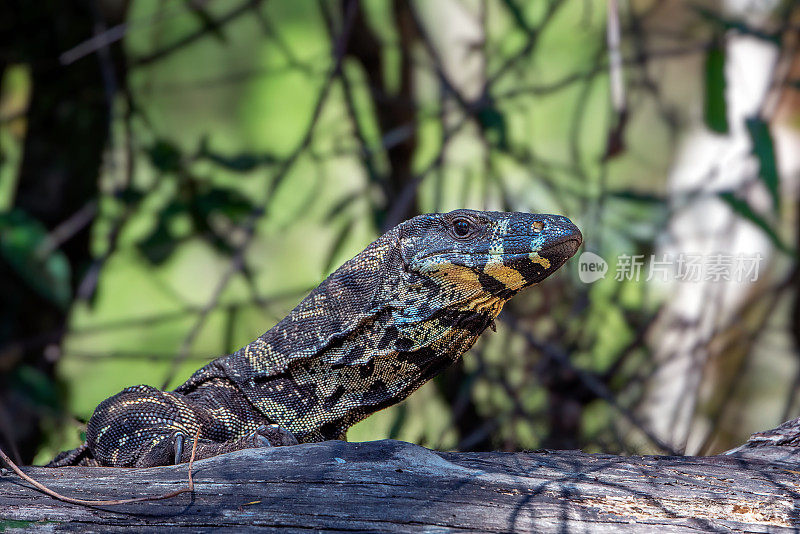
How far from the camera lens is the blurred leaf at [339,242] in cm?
583

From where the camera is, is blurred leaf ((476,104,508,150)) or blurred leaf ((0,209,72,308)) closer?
blurred leaf ((0,209,72,308))

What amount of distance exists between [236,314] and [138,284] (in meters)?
0.83

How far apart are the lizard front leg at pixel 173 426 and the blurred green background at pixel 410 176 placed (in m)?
2.74

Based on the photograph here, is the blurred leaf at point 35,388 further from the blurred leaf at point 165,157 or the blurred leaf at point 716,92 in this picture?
the blurred leaf at point 716,92

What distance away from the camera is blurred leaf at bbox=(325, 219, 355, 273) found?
19.1ft

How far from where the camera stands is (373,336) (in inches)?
109

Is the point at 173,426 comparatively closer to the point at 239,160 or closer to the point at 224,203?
the point at 224,203

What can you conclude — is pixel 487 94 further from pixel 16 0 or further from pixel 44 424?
pixel 44 424

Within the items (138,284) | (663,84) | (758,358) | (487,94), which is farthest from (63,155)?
(758,358)

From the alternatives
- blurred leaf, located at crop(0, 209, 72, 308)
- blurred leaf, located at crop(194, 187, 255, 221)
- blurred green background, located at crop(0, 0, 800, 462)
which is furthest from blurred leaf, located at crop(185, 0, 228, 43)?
blurred leaf, located at crop(0, 209, 72, 308)

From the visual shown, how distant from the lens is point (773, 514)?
6.73 ft

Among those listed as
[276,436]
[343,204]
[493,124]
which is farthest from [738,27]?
[276,436]

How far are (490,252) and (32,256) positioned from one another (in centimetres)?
365

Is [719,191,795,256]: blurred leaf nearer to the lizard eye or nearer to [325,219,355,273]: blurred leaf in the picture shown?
[325,219,355,273]: blurred leaf
